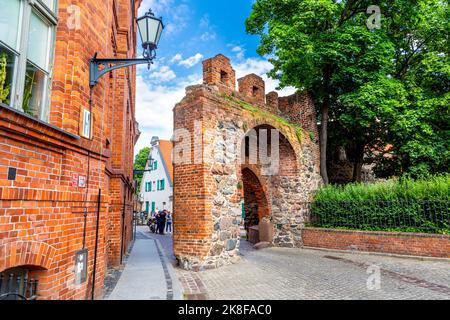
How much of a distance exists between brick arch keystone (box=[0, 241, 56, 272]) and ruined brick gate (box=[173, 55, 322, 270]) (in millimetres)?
4895

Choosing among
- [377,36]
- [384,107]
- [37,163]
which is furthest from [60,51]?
[377,36]

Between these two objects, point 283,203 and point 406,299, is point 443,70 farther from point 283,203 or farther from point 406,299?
point 406,299

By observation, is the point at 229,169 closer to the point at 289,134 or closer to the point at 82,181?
the point at 289,134

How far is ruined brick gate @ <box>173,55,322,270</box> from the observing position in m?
8.07

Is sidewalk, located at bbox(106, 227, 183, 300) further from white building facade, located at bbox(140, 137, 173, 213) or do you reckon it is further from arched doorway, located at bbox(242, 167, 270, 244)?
white building facade, located at bbox(140, 137, 173, 213)

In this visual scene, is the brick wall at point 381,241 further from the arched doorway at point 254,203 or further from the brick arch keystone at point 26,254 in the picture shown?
the brick arch keystone at point 26,254

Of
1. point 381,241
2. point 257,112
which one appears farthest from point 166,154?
point 381,241

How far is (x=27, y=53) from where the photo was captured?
316cm

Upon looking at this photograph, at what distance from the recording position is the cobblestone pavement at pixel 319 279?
5.58 metres

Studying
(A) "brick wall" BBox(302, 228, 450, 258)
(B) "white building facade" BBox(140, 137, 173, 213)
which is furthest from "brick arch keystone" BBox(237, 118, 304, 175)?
(B) "white building facade" BBox(140, 137, 173, 213)

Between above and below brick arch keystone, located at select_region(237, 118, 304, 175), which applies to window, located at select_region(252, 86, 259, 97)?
above

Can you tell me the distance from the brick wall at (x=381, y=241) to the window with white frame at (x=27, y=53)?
426 inches

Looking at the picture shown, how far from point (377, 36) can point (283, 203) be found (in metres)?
8.26

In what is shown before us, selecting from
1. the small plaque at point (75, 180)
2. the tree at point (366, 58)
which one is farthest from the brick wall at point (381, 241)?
the small plaque at point (75, 180)
